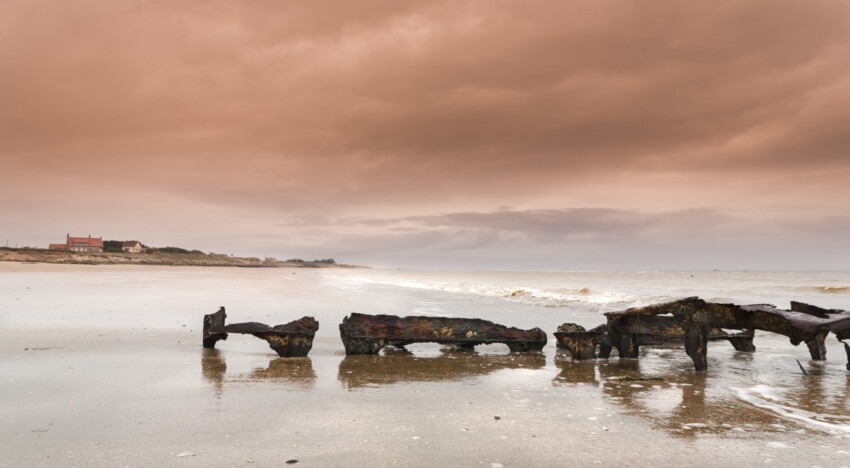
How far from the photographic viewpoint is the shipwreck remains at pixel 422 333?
27.7 ft

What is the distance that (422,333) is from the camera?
874 cm

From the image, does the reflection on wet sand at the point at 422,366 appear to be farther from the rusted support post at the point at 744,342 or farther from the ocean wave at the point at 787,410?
the rusted support post at the point at 744,342

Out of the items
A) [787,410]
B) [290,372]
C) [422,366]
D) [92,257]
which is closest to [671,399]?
[787,410]

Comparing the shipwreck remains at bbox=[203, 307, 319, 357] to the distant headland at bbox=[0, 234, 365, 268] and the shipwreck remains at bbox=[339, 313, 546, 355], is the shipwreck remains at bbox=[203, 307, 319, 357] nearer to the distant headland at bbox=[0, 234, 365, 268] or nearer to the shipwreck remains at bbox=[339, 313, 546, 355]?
the shipwreck remains at bbox=[339, 313, 546, 355]

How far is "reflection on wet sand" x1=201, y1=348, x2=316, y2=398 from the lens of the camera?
6000 millimetres

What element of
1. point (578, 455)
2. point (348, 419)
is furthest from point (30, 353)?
point (578, 455)

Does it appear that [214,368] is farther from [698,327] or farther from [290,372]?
[698,327]

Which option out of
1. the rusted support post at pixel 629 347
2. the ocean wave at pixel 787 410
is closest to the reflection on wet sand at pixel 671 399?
the ocean wave at pixel 787 410

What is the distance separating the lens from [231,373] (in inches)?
257

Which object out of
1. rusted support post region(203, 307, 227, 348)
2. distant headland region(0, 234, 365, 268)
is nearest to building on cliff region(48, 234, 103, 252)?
distant headland region(0, 234, 365, 268)

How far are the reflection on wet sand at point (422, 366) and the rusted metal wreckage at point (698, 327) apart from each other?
1.00 meters

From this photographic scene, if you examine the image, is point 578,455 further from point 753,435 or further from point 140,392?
point 140,392

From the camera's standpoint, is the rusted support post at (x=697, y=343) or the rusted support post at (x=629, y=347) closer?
the rusted support post at (x=697, y=343)

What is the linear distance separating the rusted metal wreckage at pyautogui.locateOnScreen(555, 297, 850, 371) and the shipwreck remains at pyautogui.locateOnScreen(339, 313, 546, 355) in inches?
33.6
